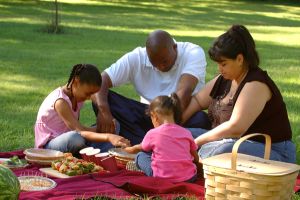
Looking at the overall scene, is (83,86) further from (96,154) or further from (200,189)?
(200,189)

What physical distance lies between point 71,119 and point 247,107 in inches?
67.6

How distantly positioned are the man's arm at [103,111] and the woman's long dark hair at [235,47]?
1.45 metres

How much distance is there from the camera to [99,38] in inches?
722

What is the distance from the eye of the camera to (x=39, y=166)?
5.86 meters

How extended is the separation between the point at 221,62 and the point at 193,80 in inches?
45.5

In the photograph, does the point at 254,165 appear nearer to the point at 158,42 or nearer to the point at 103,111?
the point at 158,42

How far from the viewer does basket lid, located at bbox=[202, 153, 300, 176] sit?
14.8ft

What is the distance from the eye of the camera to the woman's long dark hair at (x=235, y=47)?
17.7 ft

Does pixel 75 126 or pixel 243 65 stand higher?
pixel 243 65

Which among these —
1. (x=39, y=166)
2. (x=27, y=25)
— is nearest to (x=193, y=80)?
(x=39, y=166)

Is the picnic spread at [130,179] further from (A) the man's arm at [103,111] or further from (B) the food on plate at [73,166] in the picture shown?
(A) the man's arm at [103,111]

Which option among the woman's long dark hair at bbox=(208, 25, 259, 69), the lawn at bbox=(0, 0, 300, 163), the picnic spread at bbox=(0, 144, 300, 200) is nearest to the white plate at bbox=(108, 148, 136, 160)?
the picnic spread at bbox=(0, 144, 300, 200)

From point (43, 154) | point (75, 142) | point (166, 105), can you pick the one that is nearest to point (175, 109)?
point (166, 105)

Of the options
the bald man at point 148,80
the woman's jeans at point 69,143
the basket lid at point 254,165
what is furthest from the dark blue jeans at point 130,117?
the basket lid at point 254,165
